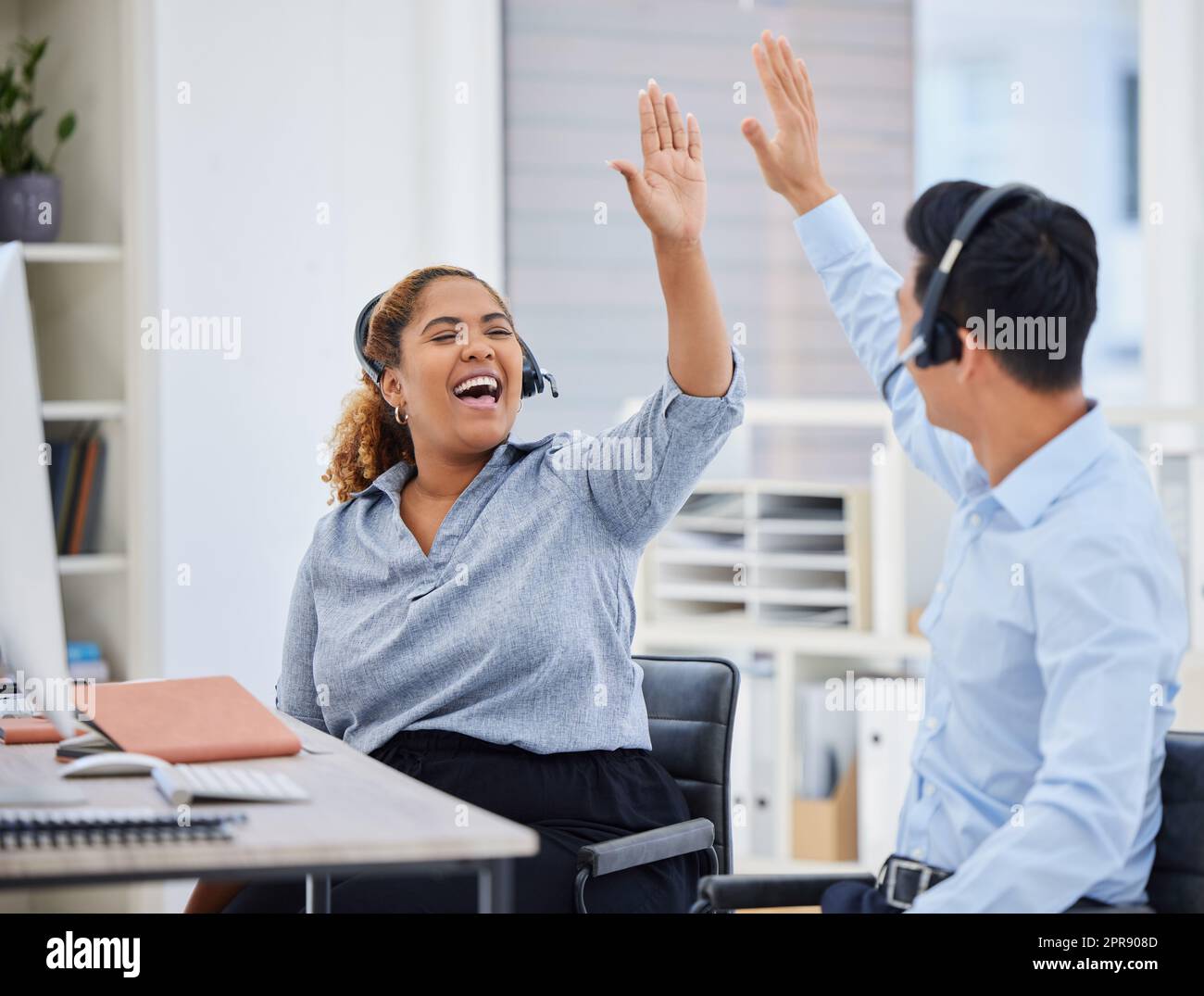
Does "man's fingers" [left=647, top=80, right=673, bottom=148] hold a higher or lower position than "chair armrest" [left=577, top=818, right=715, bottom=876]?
higher

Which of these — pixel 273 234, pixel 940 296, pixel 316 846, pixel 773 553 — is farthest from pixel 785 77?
pixel 273 234

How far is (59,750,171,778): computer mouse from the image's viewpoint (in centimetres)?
145

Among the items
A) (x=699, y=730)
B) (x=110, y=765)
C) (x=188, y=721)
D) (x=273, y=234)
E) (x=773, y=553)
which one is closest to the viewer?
(x=110, y=765)

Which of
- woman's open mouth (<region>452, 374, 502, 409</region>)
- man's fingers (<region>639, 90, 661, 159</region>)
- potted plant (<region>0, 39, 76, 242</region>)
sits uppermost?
potted plant (<region>0, 39, 76, 242</region>)

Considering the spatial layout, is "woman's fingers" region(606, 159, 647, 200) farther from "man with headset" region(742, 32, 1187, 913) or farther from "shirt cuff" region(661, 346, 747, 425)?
"man with headset" region(742, 32, 1187, 913)

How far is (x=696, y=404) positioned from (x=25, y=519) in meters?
0.82

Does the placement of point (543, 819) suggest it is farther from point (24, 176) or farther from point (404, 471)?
point (24, 176)

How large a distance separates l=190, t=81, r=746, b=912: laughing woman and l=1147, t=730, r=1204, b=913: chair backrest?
654mm

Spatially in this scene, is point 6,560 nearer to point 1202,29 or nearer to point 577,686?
point 577,686

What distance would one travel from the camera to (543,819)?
1733 mm

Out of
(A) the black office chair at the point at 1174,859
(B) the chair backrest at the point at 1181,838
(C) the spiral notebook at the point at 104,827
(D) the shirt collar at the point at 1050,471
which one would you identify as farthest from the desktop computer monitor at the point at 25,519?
(B) the chair backrest at the point at 1181,838

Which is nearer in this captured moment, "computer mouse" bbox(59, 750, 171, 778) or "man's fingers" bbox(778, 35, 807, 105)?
"computer mouse" bbox(59, 750, 171, 778)

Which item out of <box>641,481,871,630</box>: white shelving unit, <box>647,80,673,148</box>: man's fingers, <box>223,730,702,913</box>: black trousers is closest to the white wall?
<box>641,481,871,630</box>: white shelving unit

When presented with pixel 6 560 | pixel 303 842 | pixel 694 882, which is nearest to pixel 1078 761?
pixel 303 842
